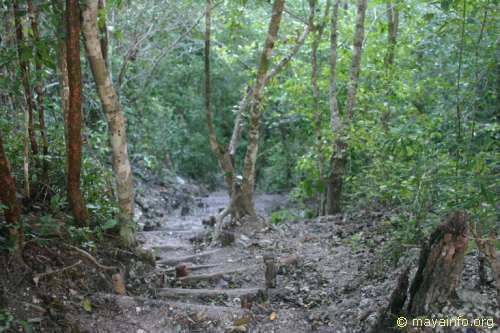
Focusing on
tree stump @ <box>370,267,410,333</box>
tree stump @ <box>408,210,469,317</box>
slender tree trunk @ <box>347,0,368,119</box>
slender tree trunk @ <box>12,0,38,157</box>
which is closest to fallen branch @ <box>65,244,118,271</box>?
slender tree trunk @ <box>12,0,38,157</box>

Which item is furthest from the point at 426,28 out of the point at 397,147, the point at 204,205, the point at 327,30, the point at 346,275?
the point at 204,205

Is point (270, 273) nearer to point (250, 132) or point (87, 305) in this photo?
point (87, 305)

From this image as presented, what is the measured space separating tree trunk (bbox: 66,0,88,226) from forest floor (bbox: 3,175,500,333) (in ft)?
3.19

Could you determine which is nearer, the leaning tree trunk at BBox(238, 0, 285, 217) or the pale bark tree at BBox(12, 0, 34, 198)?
the pale bark tree at BBox(12, 0, 34, 198)

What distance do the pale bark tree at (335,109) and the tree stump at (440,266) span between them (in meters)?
5.17

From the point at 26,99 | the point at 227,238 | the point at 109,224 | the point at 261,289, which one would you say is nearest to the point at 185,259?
the point at 227,238

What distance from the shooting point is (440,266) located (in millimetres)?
4086

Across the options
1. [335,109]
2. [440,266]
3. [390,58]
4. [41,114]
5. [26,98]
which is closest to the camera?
[440,266]

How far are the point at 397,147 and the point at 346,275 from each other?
71.9 inches

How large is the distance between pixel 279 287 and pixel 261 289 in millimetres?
571

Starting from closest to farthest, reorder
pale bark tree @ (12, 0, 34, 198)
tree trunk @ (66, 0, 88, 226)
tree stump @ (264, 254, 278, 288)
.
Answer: tree trunk @ (66, 0, 88, 226) < pale bark tree @ (12, 0, 34, 198) < tree stump @ (264, 254, 278, 288)

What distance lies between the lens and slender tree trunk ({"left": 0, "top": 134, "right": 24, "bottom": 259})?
4.34 m

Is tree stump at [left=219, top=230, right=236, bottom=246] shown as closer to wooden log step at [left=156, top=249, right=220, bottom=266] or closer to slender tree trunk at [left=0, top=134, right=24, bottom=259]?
wooden log step at [left=156, top=249, right=220, bottom=266]

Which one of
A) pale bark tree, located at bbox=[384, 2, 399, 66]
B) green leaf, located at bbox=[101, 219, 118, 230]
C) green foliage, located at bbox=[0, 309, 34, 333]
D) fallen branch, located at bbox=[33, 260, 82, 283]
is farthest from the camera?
pale bark tree, located at bbox=[384, 2, 399, 66]
